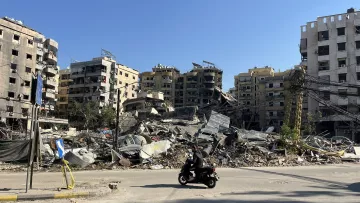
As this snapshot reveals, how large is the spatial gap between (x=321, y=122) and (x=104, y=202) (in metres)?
59.5

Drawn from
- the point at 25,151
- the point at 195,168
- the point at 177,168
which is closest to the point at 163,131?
the point at 177,168

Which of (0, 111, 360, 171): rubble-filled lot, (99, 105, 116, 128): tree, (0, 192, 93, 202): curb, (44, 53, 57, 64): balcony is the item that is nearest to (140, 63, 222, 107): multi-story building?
(44, 53, 57, 64): balcony

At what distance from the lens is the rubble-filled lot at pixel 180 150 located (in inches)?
909

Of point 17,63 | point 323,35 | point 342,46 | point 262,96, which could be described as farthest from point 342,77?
point 17,63

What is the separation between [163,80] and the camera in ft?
360

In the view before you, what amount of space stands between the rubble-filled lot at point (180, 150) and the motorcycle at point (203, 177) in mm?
9218

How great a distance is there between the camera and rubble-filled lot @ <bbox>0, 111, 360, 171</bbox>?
909 inches

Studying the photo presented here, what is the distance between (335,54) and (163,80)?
58055mm

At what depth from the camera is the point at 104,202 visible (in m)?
9.69

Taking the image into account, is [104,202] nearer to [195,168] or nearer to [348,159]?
[195,168]

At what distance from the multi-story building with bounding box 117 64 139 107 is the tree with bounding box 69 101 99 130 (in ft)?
63.8

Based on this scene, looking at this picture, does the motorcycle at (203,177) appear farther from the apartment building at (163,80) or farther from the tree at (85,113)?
the apartment building at (163,80)

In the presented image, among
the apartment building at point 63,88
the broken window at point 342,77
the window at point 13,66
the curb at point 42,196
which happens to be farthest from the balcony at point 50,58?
the curb at point 42,196

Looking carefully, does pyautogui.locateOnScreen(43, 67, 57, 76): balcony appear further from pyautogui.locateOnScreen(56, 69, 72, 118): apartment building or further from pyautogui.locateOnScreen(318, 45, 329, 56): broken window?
pyautogui.locateOnScreen(318, 45, 329, 56): broken window
